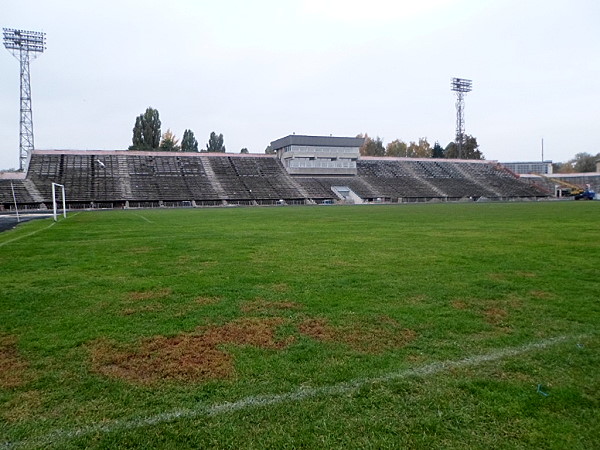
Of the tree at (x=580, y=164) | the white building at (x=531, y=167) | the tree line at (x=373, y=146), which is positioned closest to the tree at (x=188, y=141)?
the tree line at (x=373, y=146)

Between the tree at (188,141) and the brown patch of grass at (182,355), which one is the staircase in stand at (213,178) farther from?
the brown patch of grass at (182,355)

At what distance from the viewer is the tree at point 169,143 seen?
8631 centimetres

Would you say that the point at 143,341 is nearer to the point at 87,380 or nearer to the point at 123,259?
the point at 87,380

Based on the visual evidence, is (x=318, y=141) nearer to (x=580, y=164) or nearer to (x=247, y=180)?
(x=247, y=180)

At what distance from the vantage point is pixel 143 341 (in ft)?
16.0

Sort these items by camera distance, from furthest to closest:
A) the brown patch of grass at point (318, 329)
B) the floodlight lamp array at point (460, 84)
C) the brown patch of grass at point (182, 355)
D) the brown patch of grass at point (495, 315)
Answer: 1. the floodlight lamp array at point (460, 84)
2. the brown patch of grass at point (495, 315)
3. the brown patch of grass at point (318, 329)
4. the brown patch of grass at point (182, 355)

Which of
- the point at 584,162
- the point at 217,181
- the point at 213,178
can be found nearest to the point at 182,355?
the point at 217,181

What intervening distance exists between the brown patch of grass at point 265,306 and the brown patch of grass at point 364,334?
727 mm

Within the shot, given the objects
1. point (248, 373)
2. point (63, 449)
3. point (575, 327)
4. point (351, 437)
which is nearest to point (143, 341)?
point (248, 373)

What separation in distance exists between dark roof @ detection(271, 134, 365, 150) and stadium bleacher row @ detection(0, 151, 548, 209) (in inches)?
162

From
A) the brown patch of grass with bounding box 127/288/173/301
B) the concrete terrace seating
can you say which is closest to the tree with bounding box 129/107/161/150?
the concrete terrace seating

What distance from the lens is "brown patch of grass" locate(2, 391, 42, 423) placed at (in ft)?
10.8

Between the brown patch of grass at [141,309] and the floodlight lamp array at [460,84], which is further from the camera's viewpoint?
the floodlight lamp array at [460,84]

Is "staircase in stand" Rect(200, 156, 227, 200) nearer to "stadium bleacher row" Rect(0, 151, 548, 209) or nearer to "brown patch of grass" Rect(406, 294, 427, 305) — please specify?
"stadium bleacher row" Rect(0, 151, 548, 209)
